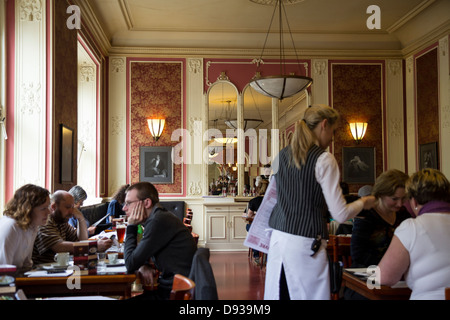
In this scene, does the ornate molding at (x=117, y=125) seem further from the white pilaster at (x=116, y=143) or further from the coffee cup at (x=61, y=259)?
the coffee cup at (x=61, y=259)

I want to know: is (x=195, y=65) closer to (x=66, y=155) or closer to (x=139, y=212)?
(x=66, y=155)

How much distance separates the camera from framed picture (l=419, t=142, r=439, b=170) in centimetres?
910

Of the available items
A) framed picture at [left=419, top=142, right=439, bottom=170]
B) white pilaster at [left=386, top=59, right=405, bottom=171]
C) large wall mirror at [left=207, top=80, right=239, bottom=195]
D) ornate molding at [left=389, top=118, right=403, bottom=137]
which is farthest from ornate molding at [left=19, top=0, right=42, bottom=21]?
ornate molding at [left=389, top=118, right=403, bottom=137]

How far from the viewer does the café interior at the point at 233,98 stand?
941cm

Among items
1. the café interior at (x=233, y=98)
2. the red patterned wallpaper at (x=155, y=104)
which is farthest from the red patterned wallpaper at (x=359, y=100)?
the red patterned wallpaper at (x=155, y=104)

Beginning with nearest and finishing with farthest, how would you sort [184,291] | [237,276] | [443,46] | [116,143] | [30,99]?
[184,291]
[30,99]
[237,276]
[443,46]
[116,143]

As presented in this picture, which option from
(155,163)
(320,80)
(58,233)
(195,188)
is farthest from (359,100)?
(58,233)

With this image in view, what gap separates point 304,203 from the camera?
7.93 ft

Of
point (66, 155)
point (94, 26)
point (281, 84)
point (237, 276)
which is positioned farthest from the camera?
point (94, 26)

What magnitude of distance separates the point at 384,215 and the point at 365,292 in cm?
74

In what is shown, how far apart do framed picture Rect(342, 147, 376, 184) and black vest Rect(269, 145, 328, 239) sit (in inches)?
317

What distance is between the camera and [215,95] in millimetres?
10227

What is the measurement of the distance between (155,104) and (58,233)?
21.1ft
